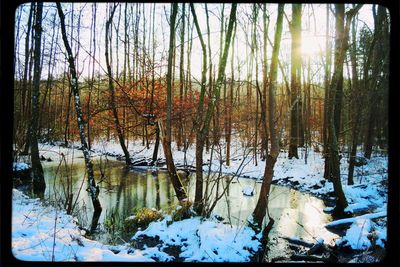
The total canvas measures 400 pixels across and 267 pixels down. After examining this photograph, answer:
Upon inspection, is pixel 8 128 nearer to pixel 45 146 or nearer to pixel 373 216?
pixel 373 216

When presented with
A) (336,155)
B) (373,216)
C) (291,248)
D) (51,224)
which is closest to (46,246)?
(51,224)

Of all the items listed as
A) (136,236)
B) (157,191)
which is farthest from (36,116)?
(136,236)

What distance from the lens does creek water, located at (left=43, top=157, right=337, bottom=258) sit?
238 inches

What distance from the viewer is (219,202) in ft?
25.1

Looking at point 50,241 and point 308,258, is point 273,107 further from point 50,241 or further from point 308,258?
point 50,241

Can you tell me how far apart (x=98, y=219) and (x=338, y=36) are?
20.1 ft

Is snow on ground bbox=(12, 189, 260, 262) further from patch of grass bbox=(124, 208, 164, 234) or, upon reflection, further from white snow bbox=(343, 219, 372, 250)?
white snow bbox=(343, 219, 372, 250)

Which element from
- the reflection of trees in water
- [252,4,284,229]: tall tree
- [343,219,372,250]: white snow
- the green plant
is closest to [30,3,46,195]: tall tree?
the reflection of trees in water

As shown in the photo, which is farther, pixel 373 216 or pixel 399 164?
pixel 373 216

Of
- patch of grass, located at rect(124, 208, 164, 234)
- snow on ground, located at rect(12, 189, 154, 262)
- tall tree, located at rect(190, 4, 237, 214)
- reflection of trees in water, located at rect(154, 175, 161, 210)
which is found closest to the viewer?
snow on ground, located at rect(12, 189, 154, 262)

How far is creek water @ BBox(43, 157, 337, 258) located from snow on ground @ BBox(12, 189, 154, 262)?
507 millimetres

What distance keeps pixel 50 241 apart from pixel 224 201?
15.7ft

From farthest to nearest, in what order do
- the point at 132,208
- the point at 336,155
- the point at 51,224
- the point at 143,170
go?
the point at 143,170 → the point at 132,208 → the point at 336,155 → the point at 51,224

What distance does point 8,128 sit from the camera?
2.12m
